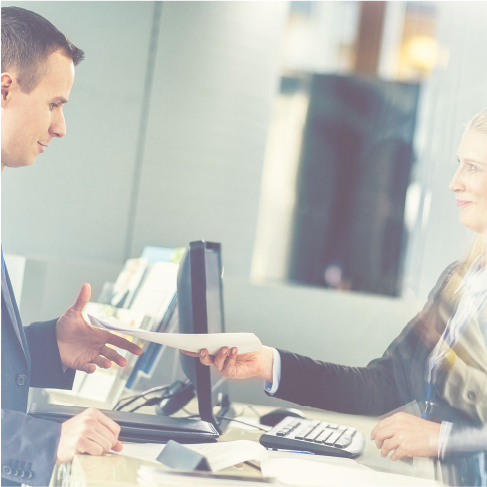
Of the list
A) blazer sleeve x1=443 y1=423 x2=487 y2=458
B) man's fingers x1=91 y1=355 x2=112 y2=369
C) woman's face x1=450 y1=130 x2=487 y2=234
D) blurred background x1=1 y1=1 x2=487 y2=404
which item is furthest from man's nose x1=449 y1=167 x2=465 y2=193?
man's fingers x1=91 y1=355 x2=112 y2=369

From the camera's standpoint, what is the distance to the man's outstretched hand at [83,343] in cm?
130

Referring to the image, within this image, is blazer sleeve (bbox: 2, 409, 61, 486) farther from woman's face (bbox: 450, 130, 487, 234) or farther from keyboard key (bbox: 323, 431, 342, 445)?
woman's face (bbox: 450, 130, 487, 234)

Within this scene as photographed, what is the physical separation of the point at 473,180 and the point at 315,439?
61 centimetres

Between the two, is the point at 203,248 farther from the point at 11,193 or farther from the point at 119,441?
the point at 11,193

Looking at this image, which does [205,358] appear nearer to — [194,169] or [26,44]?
[26,44]

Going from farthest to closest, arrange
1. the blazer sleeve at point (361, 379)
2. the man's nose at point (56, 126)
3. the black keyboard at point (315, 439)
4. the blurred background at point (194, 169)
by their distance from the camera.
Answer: the blurred background at point (194, 169)
the blazer sleeve at point (361, 379)
the man's nose at point (56, 126)
the black keyboard at point (315, 439)

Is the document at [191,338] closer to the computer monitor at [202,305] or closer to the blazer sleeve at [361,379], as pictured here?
the computer monitor at [202,305]

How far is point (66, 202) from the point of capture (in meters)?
2.21

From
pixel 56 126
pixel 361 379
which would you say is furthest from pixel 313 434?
pixel 56 126

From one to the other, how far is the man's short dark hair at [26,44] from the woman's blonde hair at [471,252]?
875mm

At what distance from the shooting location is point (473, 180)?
123 centimetres

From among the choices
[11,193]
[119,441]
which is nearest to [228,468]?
[119,441]

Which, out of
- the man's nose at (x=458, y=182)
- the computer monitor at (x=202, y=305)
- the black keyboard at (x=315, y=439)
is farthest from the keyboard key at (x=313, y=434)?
the man's nose at (x=458, y=182)

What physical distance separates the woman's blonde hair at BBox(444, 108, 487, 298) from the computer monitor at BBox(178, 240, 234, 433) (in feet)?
1.68
